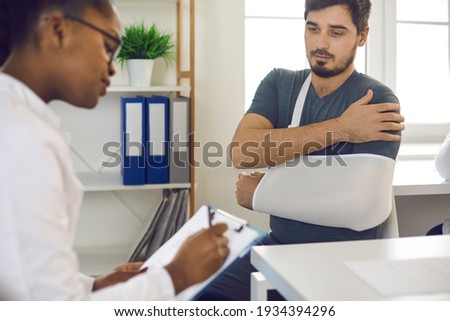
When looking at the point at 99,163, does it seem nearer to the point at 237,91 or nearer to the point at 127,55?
the point at 127,55

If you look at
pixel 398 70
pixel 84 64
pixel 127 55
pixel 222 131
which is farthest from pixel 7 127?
pixel 398 70

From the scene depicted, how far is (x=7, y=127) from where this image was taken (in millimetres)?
629

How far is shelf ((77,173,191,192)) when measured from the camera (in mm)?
2012

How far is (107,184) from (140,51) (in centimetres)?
47

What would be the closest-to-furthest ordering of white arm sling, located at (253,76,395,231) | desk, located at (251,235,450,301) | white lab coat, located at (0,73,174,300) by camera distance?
white lab coat, located at (0,73,174,300)
desk, located at (251,235,450,301)
white arm sling, located at (253,76,395,231)

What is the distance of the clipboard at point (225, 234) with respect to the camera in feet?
2.59

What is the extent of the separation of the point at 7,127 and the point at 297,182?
40.1 inches

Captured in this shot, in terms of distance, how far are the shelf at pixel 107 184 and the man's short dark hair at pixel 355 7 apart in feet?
2.46

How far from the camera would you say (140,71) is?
2.06 meters

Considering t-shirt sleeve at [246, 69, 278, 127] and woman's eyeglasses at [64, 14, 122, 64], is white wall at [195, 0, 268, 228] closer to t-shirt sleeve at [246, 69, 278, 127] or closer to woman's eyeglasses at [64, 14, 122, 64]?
t-shirt sleeve at [246, 69, 278, 127]

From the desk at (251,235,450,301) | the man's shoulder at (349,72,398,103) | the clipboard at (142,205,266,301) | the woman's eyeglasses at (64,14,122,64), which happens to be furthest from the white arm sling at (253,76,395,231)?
the woman's eyeglasses at (64,14,122,64)

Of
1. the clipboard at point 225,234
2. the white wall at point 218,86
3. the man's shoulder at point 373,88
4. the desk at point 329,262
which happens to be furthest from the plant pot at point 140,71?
the clipboard at point 225,234

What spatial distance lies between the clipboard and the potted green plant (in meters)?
1.24

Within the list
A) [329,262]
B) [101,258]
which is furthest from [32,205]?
[101,258]
